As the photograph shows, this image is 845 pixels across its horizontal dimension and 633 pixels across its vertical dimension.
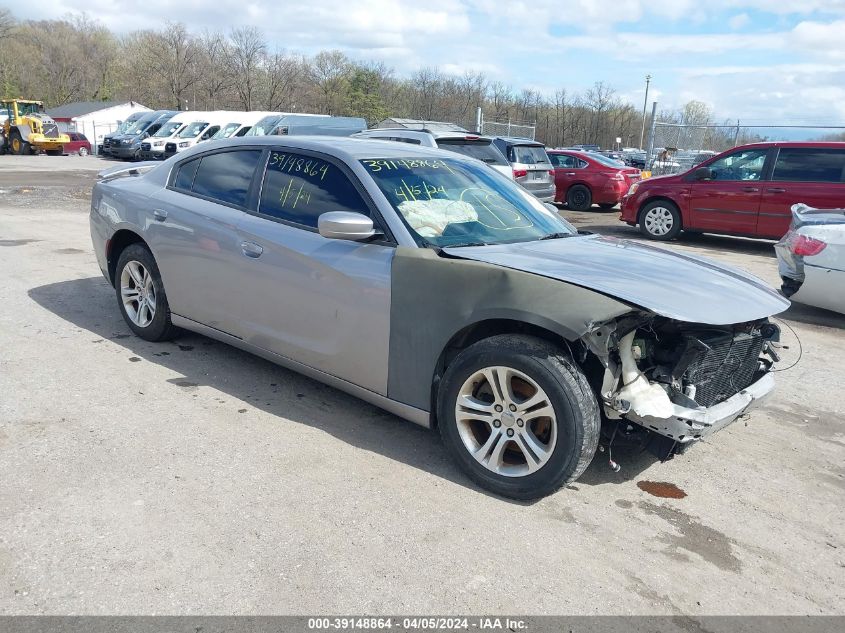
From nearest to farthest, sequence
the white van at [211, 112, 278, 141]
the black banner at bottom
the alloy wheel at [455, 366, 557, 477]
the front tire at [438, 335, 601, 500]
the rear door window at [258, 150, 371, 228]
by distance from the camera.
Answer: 1. the black banner at bottom
2. the front tire at [438, 335, 601, 500]
3. the alloy wheel at [455, 366, 557, 477]
4. the rear door window at [258, 150, 371, 228]
5. the white van at [211, 112, 278, 141]

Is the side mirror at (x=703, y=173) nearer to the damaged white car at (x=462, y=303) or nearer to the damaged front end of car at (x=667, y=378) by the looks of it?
the damaged white car at (x=462, y=303)

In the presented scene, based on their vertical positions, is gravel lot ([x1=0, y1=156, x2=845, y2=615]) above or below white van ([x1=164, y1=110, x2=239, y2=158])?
below

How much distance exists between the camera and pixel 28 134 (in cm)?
3772

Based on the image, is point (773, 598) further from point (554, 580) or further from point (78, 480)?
point (78, 480)

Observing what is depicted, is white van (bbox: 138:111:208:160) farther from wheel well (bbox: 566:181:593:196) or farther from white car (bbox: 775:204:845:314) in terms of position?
white car (bbox: 775:204:845:314)

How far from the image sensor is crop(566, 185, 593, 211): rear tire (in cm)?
1756

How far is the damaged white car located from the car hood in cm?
2

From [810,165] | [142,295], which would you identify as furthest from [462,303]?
[810,165]

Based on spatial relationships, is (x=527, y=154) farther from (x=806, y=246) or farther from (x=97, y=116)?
(x=97, y=116)

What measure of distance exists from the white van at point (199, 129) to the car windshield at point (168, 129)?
89cm

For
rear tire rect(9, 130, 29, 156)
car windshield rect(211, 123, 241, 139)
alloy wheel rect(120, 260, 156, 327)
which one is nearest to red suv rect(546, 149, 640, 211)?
alloy wheel rect(120, 260, 156, 327)

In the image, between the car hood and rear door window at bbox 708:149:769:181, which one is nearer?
the car hood

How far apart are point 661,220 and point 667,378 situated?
10329mm

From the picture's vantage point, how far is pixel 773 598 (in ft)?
8.82
